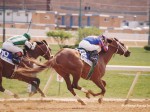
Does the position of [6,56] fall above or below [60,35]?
above

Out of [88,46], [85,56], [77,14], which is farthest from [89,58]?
[77,14]

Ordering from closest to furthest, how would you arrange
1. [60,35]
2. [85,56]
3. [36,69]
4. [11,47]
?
[36,69] < [85,56] < [11,47] < [60,35]

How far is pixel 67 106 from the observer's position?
9.98 meters

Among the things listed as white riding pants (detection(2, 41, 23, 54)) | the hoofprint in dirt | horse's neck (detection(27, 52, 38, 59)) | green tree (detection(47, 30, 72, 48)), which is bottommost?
green tree (detection(47, 30, 72, 48))

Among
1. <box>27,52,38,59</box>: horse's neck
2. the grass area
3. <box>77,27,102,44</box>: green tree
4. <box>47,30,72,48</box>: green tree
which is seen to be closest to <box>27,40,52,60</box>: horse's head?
<box>27,52,38,59</box>: horse's neck

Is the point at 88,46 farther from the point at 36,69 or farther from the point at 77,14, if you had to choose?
the point at 77,14

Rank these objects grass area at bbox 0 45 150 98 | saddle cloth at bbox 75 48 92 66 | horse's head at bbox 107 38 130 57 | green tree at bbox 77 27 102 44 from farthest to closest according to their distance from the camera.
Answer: green tree at bbox 77 27 102 44, grass area at bbox 0 45 150 98, horse's head at bbox 107 38 130 57, saddle cloth at bbox 75 48 92 66

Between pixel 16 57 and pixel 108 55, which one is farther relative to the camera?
pixel 108 55

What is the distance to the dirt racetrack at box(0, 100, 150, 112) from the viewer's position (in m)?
9.25

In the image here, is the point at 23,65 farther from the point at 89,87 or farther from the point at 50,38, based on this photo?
the point at 50,38

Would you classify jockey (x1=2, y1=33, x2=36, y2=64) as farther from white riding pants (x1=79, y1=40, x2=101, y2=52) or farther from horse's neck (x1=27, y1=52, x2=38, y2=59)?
white riding pants (x1=79, y1=40, x2=101, y2=52)

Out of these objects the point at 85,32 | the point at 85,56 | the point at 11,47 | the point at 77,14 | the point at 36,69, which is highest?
the point at 11,47

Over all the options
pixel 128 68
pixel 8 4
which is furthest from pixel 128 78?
pixel 8 4

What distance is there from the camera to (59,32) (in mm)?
33281
